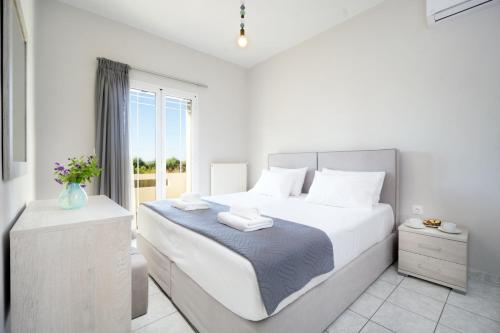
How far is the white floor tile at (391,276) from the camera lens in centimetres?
210

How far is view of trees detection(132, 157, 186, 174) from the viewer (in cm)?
→ 328

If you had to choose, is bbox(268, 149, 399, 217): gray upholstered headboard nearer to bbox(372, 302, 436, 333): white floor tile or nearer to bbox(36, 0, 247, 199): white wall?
bbox(372, 302, 436, 333): white floor tile

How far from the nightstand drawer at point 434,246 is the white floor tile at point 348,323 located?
94 centimetres

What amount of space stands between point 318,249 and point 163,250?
122 centimetres

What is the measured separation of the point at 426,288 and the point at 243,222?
1.80 m

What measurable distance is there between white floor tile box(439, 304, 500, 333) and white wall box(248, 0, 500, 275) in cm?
72

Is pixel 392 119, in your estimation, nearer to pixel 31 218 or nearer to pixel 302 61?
pixel 302 61

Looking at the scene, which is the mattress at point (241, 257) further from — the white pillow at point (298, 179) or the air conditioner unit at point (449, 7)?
the air conditioner unit at point (449, 7)

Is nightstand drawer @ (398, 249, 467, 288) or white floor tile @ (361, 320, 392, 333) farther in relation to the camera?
nightstand drawer @ (398, 249, 467, 288)

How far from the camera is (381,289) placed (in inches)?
77.2

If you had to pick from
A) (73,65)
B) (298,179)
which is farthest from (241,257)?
(73,65)

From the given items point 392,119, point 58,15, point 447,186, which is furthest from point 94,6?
point 447,186

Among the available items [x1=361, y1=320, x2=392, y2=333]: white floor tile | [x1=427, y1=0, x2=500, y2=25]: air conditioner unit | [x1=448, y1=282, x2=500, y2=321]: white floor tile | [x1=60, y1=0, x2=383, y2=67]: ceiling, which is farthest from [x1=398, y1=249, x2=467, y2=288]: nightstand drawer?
[x1=60, y1=0, x2=383, y2=67]: ceiling

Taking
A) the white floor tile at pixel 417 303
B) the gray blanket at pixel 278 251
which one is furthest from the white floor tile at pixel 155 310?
the white floor tile at pixel 417 303
